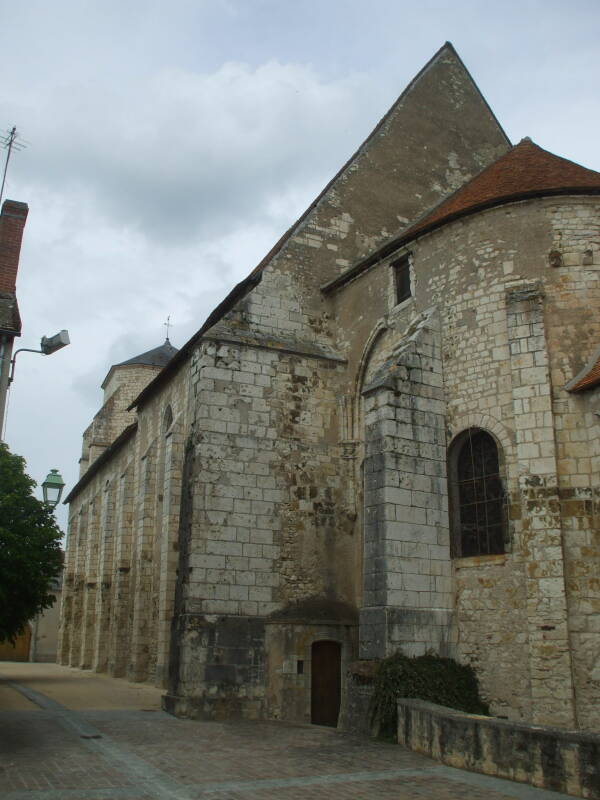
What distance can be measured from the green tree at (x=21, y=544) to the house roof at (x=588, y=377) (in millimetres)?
8459

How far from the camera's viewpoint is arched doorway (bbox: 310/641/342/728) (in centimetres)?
1314

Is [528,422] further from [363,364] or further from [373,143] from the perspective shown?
[373,143]

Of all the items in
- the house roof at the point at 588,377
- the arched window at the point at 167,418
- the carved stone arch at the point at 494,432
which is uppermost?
the arched window at the point at 167,418

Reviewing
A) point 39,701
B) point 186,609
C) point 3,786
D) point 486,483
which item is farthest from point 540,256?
point 39,701

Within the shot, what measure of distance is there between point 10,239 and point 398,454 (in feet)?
29.1

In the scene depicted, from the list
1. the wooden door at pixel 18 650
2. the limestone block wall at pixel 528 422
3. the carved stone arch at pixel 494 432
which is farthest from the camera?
the wooden door at pixel 18 650

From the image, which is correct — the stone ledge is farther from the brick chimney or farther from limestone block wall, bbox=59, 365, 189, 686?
the brick chimney

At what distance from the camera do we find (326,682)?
13328mm

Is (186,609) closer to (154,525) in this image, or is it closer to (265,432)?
(265,432)

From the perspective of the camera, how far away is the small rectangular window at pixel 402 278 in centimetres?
→ 1427

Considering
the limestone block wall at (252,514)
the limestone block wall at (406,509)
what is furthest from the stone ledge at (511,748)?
the limestone block wall at (252,514)

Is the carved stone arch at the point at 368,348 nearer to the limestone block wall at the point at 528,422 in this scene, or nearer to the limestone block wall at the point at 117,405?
the limestone block wall at the point at 528,422

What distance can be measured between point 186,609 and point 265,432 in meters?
3.60

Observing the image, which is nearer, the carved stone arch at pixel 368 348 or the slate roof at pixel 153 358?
the carved stone arch at pixel 368 348
